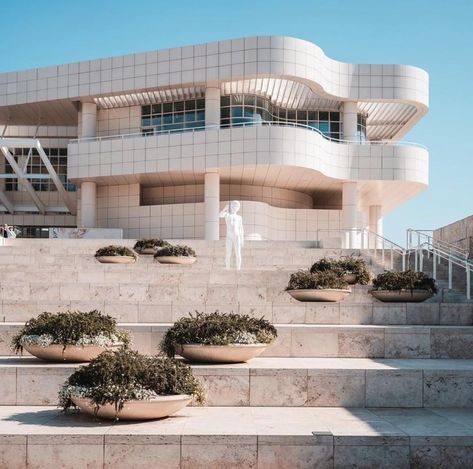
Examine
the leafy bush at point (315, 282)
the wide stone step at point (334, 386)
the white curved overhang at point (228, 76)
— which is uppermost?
the white curved overhang at point (228, 76)

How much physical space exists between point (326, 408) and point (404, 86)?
34.8 meters

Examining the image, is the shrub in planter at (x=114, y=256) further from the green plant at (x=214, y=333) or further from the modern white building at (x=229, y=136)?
the modern white building at (x=229, y=136)

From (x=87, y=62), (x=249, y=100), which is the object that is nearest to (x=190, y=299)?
(x=249, y=100)

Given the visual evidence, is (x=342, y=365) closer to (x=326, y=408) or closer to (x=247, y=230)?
(x=326, y=408)

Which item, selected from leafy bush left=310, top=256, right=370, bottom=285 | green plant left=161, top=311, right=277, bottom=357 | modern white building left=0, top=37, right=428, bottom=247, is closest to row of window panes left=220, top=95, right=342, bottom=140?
modern white building left=0, top=37, right=428, bottom=247

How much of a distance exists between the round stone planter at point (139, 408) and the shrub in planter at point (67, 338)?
6.21ft

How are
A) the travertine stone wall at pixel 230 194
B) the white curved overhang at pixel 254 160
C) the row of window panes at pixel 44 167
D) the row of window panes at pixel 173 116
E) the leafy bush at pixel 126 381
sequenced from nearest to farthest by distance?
the leafy bush at pixel 126 381 → the white curved overhang at pixel 254 160 → the row of window panes at pixel 173 116 → the travertine stone wall at pixel 230 194 → the row of window panes at pixel 44 167

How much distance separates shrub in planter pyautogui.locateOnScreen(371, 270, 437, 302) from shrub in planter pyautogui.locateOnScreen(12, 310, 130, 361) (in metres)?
6.77

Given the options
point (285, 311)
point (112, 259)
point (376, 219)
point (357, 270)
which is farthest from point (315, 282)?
point (376, 219)

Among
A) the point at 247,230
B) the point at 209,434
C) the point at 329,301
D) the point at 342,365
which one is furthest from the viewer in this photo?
the point at 247,230

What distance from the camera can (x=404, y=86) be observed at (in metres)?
42.5

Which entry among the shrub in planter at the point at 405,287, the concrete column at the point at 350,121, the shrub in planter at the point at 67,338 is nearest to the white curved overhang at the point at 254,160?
the concrete column at the point at 350,121

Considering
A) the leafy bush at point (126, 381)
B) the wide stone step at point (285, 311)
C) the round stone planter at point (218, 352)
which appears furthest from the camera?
the wide stone step at point (285, 311)

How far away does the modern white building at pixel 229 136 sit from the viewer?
A: 39938 millimetres
